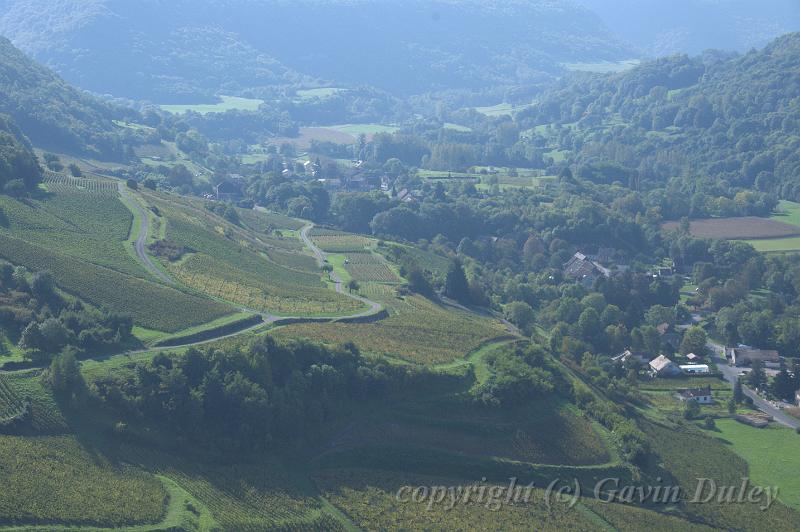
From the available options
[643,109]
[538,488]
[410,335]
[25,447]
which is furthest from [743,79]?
[25,447]

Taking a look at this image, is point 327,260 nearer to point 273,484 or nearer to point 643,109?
point 273,484

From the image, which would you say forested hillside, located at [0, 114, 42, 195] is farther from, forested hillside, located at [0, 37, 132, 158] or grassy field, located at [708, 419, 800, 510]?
grassy field, located at [708, 419, 800, 510]

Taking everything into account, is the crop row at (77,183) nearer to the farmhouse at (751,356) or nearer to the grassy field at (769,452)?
the farmhouse at (751,356)

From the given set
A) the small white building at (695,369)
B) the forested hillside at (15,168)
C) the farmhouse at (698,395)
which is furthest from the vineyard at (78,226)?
the small white building at (695,369)

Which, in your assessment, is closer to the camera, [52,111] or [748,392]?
[748,392]

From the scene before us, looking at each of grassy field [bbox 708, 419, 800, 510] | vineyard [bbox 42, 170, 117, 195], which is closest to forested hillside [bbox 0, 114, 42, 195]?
vineyard [bbox 42, 170, 117, 195]

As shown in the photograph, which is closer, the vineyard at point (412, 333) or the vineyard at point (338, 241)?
the vineyard at point (412, 333)

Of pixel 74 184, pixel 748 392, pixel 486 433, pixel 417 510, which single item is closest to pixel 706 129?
pixel 748 392

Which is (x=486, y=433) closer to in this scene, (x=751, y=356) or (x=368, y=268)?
(x=751, y=356)
